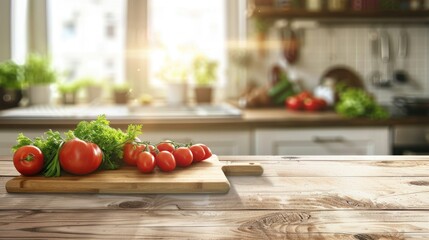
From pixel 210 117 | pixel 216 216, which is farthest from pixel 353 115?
pixel 216 216

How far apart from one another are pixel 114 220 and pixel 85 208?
0.42 ft

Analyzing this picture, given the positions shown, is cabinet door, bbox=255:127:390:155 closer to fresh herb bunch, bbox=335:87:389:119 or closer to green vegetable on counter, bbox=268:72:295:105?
fresh herb bunch, bbox=335:87:389:119

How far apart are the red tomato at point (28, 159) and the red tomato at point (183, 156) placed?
0.37 metres

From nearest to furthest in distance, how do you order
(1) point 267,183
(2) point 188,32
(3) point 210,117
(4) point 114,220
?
(4) point 114,220
(1) point 267,183
(3) point 210,117
(2) point 188,32

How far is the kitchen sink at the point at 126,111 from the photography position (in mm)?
3127

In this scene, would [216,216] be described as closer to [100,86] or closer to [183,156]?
[183,156]

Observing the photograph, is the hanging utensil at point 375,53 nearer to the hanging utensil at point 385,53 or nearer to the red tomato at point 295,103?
the hanging utensil at point 385,53

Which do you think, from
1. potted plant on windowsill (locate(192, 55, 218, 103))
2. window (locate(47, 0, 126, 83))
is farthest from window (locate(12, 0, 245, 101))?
potted plant on windowsill (locate(192, 55, 218, 103))

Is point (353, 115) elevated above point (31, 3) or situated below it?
below

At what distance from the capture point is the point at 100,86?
13.1 feet

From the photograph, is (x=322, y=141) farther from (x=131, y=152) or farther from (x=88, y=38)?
(x=88, y=38)

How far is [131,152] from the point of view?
1.67 m

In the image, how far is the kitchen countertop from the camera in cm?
304

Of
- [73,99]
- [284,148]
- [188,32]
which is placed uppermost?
[188,32]
